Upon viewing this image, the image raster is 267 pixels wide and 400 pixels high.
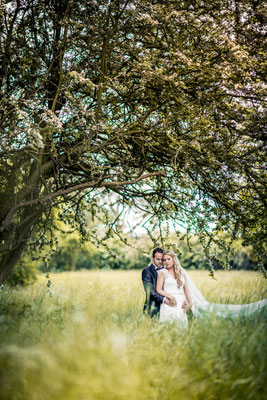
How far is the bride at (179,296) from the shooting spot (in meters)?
5.73

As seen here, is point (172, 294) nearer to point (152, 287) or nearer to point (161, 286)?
point (161, 286)

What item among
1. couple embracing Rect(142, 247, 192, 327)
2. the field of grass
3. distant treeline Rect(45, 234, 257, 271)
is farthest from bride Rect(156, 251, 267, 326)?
distant treeline Rect(45, 234, 257, 271)

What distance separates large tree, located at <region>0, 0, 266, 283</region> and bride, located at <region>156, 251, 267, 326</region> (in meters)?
0.84

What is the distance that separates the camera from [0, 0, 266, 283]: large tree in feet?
16.9

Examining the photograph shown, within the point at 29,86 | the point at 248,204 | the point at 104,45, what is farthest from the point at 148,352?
the point at 29,86

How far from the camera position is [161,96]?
5633 mm

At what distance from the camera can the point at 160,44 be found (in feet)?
18.5

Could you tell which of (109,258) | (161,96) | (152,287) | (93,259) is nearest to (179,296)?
(152,287)

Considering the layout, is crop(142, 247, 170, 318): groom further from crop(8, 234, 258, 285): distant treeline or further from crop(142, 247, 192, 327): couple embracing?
crop(8, 234, 258, 285): distant treeline

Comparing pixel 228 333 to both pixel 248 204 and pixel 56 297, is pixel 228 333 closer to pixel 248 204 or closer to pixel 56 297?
pixel 248 204

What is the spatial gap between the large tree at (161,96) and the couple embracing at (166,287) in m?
0.82

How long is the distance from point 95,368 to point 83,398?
0.29m

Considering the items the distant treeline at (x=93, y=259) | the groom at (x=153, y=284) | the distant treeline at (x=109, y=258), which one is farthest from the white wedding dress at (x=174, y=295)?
the distant treeline at (x=93, y=259)

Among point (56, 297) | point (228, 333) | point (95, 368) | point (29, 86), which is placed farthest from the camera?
point (56, 297)
